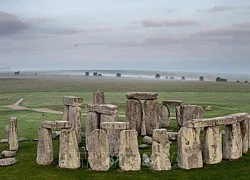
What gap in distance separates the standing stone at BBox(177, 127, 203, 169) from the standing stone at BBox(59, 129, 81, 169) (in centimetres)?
466

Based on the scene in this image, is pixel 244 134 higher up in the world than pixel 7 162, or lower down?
higher up

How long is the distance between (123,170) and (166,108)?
1208 centimetres

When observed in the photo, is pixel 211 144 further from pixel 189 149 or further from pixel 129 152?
pixel 129 152

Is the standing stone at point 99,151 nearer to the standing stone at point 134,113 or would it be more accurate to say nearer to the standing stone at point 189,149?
the standing stone at point 189,149

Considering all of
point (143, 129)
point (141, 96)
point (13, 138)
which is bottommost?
point (143, 129)

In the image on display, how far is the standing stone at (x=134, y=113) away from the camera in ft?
85.4

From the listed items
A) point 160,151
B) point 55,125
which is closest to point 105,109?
point 55,125

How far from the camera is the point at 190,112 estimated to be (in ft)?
86.5

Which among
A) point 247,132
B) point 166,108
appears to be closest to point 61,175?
point 247,132

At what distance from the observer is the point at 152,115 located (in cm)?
2639

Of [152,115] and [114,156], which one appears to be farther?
[152,115]

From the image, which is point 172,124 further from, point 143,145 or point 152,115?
point 143,145

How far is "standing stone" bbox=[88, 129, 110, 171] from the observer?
1739 cm

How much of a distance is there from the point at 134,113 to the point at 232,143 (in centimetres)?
862
